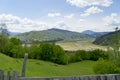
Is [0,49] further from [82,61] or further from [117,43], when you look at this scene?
[117,43]

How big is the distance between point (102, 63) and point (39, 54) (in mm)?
37206

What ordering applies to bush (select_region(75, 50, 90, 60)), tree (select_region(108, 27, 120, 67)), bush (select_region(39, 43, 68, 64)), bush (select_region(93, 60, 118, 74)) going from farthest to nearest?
bush (select_region(75, 50, 90, 60))
bush (select_region(39, 43, 68, 64))
bush (select_region(93, 60, 118, 74))
tree (select_region(108, 27, 120, 67))

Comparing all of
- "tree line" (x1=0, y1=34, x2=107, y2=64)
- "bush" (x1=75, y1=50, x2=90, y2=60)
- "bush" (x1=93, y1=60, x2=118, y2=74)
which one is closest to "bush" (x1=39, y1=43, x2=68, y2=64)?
"tree line" (x1=0, y1=34, x2=107, y2=64)

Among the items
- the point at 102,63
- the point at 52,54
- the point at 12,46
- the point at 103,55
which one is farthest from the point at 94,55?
the point at 102,63

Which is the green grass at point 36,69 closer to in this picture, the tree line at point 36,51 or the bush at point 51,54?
the tree line at point 36,51

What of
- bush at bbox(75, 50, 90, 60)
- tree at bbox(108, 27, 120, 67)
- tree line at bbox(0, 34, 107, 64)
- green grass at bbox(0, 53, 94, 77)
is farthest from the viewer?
bush at bbox(75, 50, 90, 60)

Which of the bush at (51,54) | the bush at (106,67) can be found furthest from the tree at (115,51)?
the bush at (51,54)

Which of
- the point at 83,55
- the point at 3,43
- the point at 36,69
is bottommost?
the point at 36,69

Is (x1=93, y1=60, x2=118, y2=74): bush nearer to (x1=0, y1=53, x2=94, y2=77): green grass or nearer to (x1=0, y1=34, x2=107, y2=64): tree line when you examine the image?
(x1=0, y1=53, x2=94, y2=77): green grass

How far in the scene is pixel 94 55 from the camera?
85.0 metres

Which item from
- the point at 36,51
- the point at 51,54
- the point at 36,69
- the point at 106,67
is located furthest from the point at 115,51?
the point at 36,51

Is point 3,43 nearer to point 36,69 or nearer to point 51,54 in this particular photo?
point 51,54

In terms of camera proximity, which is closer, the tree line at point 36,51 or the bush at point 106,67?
the bush at point 106,67

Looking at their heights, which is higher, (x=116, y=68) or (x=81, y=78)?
(x=81, y=78)
